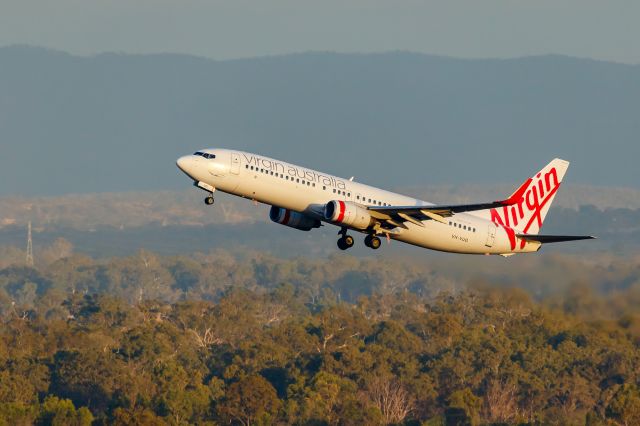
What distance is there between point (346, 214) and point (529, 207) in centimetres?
1803

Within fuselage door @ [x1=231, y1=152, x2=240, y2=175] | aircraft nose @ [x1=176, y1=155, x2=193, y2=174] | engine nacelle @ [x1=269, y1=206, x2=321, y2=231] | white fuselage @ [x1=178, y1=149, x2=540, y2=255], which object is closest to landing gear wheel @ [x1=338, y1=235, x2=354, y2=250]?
engine nacelle @ [x1=269, y1=206, x2=321, y2=231]

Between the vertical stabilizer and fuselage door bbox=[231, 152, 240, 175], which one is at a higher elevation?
the vertical stabilizer

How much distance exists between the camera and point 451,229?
283 feet

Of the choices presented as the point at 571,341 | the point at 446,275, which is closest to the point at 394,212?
the point at 446,275

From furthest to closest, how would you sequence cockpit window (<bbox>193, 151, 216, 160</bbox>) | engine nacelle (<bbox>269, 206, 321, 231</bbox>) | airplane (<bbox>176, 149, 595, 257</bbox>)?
engine nacelle (<bbox>269, 206, 321, 231</bbox>), cockpit window (<bbox>193, 151, 216, 160</bbox>), airplane (<bbox>176, 149, 595, 257</bbox>)

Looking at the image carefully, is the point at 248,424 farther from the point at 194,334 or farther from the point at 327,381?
the point at 194,334

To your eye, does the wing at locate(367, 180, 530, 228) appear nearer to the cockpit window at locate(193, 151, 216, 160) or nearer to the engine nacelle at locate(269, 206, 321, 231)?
the engine nacelle at locate(269, 206, 321, 231)

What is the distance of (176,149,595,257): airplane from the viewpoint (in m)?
79.2

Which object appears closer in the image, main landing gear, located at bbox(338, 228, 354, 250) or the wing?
the wing

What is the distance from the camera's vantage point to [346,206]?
7956cm

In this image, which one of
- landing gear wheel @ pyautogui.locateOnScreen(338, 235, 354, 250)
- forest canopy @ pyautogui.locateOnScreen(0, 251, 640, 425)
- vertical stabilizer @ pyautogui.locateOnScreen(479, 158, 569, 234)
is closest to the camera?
landing gear wheel @ pyautogui.locateOnScreen(338, 235, 354, 250)

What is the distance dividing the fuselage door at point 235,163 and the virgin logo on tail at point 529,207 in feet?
62.4

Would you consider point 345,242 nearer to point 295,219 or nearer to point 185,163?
point 295,219

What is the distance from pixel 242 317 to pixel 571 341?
5343 cm
